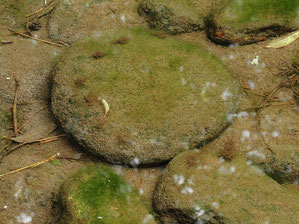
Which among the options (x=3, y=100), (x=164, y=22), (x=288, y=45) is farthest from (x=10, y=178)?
(x=288, y=45)

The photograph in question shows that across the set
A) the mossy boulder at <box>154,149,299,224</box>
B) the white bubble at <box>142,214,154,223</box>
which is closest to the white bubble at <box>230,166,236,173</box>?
the mossy boulder at <box>154,149,299,224</box>

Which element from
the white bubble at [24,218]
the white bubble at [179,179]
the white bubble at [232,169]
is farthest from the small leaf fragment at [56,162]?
the white bubble at [232,169]

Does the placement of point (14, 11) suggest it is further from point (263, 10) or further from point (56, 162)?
point (263, 10)

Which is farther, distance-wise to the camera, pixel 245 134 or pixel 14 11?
pixel 14 11

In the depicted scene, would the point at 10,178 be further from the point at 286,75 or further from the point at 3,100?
the point at 286,75

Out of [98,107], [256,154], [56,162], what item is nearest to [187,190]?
[256,154]

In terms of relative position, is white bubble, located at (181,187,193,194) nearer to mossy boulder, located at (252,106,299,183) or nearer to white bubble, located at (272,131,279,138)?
mossy boulder, located at (252,106,299,183)

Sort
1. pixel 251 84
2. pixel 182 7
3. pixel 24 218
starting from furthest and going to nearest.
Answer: pixel 182 7
pixel 251 84
pixel 24 218
